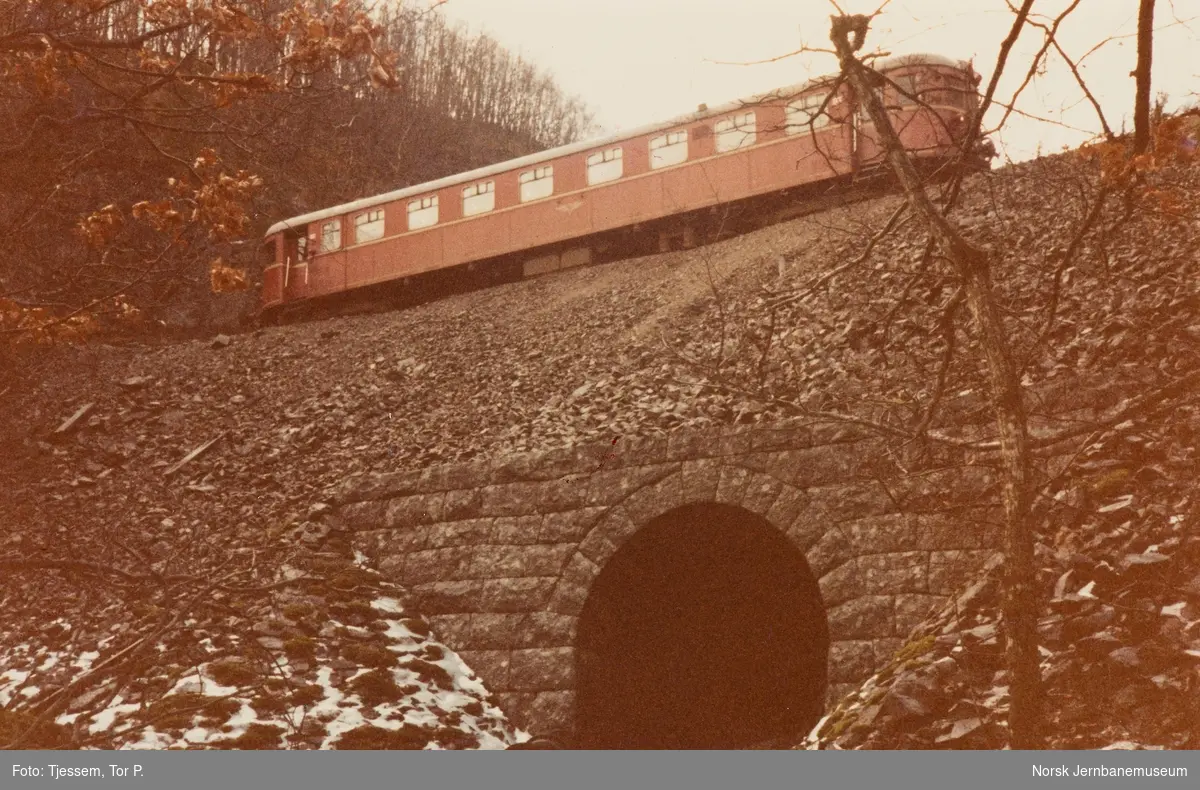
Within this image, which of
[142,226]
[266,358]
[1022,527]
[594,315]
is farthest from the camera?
[142,226]

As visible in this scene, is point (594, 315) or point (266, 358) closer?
point (594, 315)

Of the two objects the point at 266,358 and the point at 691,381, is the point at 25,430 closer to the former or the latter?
the point at 266,358

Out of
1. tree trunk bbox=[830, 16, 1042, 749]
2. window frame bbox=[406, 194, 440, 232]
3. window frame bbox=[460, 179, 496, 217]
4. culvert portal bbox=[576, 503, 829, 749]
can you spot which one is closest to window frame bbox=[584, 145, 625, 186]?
window frame bbox=[460, 179, 496, 217]

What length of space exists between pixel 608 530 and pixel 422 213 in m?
9.77

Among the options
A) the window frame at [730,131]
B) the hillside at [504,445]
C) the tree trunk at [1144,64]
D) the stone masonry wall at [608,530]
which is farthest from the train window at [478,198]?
the tree trunk at [1144,64]

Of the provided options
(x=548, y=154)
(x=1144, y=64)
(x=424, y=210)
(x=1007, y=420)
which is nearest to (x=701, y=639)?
(x=1007, y=420)

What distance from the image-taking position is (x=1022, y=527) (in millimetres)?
5098

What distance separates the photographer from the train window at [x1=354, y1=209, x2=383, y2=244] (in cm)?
1738

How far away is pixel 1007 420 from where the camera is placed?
5355 mm

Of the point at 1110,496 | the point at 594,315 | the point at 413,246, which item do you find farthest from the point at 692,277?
the point at 1110,496

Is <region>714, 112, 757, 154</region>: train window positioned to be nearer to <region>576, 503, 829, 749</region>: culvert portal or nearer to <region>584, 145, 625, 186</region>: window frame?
<region>584, 145, 625, 186</region>: window frame

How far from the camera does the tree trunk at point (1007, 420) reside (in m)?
4.89

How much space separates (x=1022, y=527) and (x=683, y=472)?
3.59 metres

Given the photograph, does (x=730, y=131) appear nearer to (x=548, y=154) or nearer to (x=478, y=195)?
(x=548, y=154)
